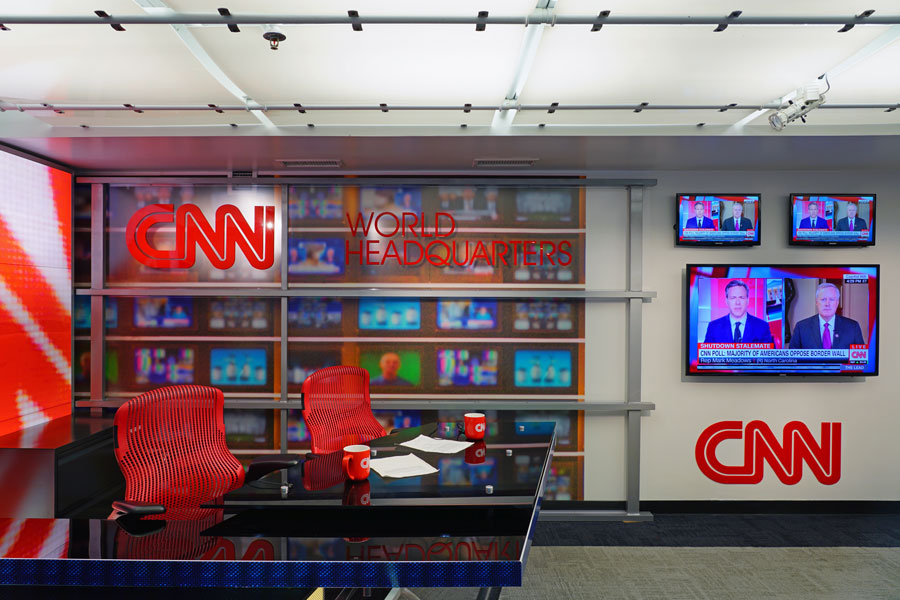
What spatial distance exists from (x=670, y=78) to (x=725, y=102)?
0.54m

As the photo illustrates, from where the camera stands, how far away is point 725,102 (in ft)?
10.2

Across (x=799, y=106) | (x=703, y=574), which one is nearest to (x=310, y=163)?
(x=799, y=106)

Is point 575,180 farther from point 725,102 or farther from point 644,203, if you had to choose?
point 725,102

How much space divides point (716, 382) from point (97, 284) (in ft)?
16.2

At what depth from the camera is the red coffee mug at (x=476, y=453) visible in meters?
→ 2.59

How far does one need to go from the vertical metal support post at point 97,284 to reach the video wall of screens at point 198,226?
0.06 metres

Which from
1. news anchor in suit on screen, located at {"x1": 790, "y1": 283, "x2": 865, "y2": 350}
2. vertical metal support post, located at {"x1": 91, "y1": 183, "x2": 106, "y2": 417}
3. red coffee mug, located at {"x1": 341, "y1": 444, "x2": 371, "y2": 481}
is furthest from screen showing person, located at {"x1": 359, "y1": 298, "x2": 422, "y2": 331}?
news anchor in suit on screen, located at {"x1": 790, "y1": 283, "x2": 865, "y2": 350}

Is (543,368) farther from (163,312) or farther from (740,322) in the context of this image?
(163,312)

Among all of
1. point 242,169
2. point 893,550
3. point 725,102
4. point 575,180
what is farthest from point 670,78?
point 893,550

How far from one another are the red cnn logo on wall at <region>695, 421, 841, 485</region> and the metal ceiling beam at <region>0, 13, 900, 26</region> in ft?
10.3

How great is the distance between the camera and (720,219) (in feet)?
14.4

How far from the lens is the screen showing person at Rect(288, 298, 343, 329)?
446 cm

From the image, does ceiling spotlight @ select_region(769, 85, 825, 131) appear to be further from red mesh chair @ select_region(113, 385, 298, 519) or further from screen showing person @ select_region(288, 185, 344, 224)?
red mesh chair @ select_region(113, 385, 298, 519)

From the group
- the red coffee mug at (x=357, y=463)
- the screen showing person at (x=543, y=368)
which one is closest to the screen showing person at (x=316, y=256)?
the screen showing person at (x=543, y=368)
